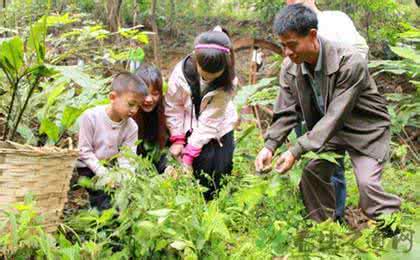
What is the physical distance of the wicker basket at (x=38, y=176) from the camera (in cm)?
207

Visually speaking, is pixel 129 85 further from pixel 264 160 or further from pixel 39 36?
pixel 264 160

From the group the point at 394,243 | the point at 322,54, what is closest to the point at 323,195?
the point at 322,54

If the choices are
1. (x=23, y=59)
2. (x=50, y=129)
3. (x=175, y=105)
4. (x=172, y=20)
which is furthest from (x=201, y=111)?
(x=172, y=20)

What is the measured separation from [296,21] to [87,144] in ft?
4.21

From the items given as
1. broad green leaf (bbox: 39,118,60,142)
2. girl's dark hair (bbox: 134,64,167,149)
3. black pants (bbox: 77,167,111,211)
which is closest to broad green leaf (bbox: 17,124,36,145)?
broad green leaf (bbox: 39,118,60,142)

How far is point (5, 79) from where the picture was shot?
267 cm

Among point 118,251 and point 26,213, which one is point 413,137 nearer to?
point 118,251

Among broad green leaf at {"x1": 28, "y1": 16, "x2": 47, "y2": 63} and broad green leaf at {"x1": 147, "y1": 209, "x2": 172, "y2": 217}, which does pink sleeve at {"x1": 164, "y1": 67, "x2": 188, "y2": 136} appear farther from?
broad green leaf at {"x1": 147, "y1": 209, "x2": 172, "y2": 217}

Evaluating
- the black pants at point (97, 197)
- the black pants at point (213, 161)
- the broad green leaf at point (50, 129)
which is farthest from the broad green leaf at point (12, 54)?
the black pants at point (213, 161)

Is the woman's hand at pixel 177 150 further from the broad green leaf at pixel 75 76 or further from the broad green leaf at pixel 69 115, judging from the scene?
the broad green leaf at pixel 69 115

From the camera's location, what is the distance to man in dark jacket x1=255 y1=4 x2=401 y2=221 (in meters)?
2.80

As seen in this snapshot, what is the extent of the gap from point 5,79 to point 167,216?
1183 millimetres

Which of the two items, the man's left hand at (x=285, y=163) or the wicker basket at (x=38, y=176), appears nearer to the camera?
the wicker basket at (x=38, y=176)

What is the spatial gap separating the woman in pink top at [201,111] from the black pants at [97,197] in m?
0.75
